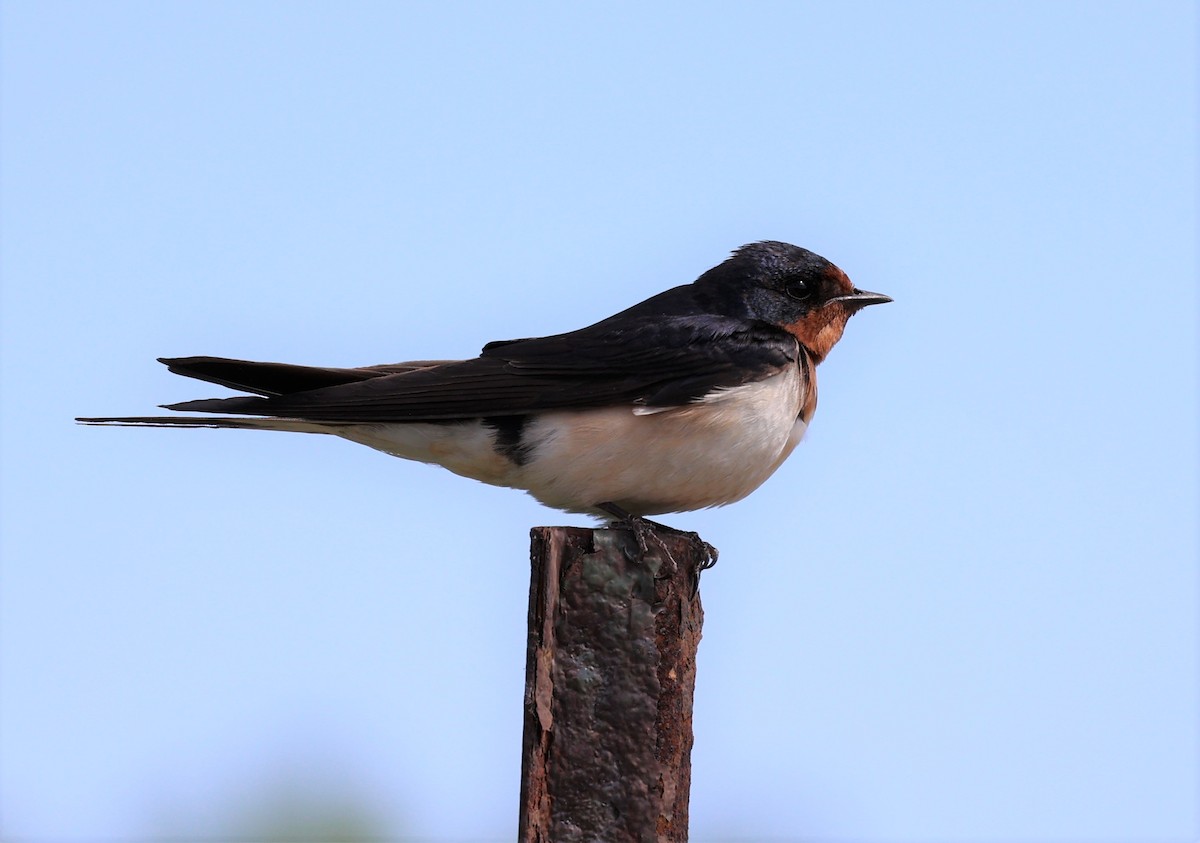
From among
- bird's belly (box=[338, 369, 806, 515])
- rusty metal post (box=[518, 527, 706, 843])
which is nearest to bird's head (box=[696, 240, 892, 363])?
bird's belly (box=[338, 369, 806, 515])

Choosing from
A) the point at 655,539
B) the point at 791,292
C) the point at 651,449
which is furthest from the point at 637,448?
the point at 791,292

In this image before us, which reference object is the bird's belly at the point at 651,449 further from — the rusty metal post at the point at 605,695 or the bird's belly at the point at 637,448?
the rusty metal post at the point at 605,695

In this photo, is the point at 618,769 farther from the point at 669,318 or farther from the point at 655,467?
the point at 669,318

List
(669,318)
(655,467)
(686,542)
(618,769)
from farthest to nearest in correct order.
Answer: (669,318) < (655,467) < (686,542) < (618,769)

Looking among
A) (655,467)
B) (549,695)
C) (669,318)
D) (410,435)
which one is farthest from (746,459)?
→ (549,695)

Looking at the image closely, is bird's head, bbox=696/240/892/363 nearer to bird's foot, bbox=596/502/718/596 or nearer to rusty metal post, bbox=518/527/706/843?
bird's foot, bbox=596/502/718/596

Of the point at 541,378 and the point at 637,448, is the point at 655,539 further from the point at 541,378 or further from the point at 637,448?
the point at 541,378
